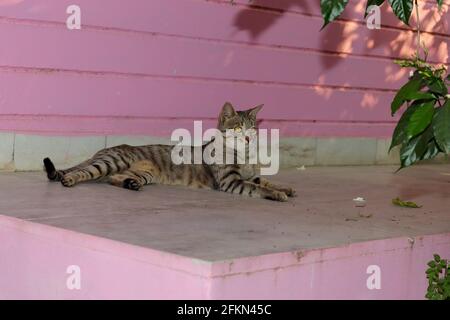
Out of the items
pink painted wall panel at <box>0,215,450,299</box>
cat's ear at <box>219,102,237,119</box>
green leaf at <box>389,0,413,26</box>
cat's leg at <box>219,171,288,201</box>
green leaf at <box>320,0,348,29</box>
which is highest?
cat's ear at <box>219,102,237,119</box>

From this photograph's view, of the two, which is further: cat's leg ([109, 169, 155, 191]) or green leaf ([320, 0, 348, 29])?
cat's leg ([109, 169, 155, 191])

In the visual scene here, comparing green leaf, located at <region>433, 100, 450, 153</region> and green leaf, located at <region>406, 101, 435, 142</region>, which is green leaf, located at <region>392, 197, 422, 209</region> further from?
green leaf, located at <region>433, 100, 450, 153</region>

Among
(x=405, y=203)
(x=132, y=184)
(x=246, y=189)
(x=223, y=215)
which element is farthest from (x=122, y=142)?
(x=405, y=203)

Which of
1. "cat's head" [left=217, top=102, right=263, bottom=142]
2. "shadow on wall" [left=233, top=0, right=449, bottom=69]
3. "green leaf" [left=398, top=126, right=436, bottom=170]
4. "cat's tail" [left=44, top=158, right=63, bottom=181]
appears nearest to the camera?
"green leaf" [left=398, top=126, right=436, bottom=170]

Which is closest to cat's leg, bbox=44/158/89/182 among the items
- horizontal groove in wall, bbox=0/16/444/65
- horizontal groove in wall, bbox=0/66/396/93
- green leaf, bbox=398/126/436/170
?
horizontal groove in wall, bbox=0/66/396/93

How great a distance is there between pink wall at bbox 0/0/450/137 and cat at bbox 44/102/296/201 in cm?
49

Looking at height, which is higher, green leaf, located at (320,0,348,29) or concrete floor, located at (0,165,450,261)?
green leaf, located at (320,0,348,29)

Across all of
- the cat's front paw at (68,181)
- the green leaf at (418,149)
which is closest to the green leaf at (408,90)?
the green leaf at (418,149)

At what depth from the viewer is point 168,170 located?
17.6 ft

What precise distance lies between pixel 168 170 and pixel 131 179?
45cm

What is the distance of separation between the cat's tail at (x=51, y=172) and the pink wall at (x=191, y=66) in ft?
1.61

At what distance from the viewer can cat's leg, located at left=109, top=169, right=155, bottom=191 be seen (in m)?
4.92

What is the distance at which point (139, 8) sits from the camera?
18.7ft

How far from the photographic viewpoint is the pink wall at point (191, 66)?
5273 mm
